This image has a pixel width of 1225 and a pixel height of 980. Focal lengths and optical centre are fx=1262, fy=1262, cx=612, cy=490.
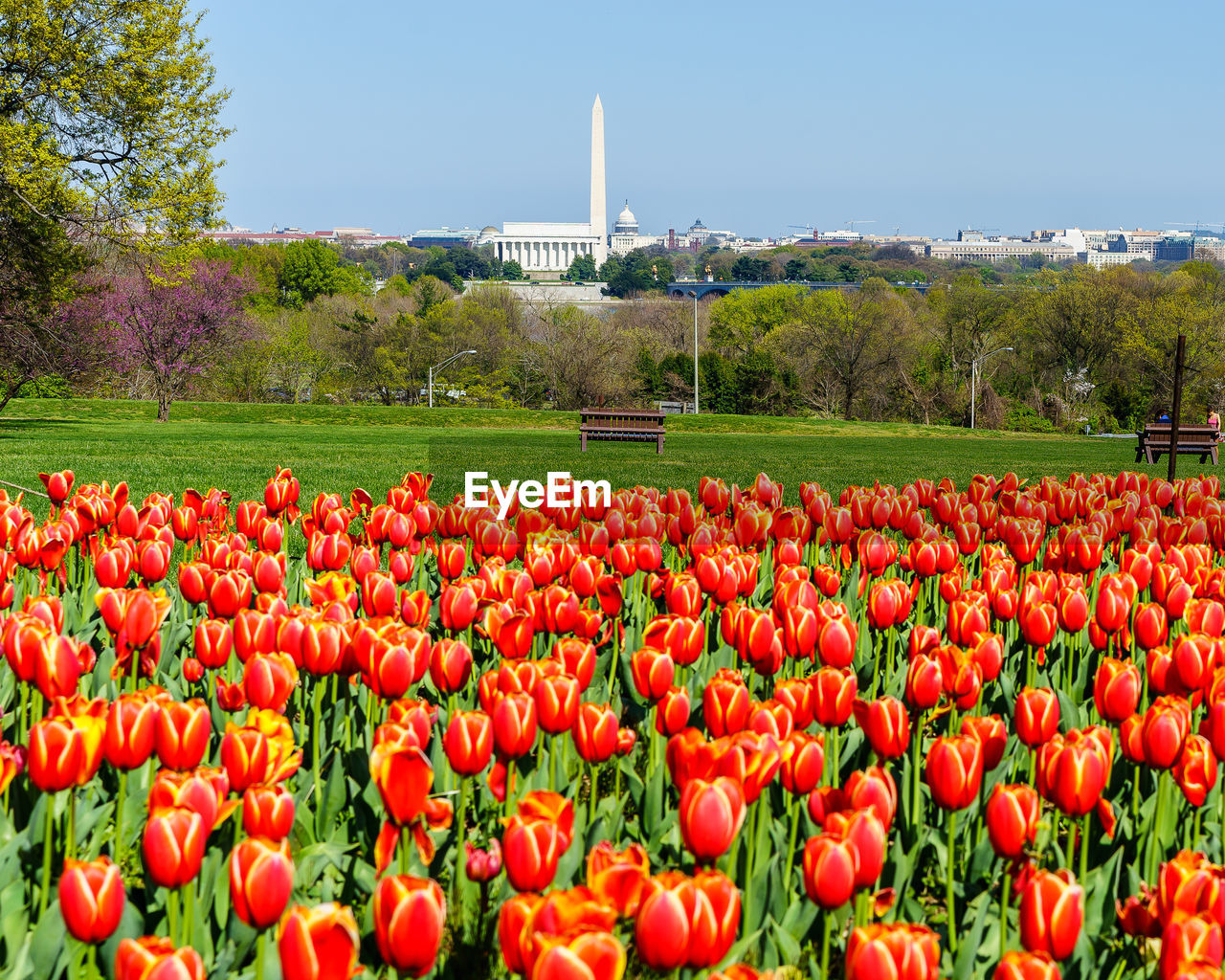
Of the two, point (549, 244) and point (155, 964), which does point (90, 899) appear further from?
point (549, 244)

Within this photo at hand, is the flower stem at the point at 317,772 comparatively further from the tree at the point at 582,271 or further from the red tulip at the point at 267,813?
the tree at the point at 582,271

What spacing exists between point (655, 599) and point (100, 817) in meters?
2.38

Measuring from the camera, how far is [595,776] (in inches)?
101

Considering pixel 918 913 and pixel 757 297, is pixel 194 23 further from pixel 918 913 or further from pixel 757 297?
pixel 757 297

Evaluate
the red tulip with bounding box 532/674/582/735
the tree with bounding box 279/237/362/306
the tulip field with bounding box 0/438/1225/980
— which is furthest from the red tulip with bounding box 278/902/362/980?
the tree with bounding box 279/237/362/306

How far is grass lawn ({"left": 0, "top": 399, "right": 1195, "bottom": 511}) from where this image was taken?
1403cm

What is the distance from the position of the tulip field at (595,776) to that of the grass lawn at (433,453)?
7427 mm

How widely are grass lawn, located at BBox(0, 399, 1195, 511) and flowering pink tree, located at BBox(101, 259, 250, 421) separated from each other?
3045 millimetres

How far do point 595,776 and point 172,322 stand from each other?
120 ft

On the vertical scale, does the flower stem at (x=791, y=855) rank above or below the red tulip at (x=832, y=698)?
below

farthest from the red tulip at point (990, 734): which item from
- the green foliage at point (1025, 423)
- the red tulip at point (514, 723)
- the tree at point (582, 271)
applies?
the tree at point (582, 271)

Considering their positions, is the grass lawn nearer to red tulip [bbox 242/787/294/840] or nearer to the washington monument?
red tulip [bbox 242/787/294/840]

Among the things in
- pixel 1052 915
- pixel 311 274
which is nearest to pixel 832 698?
pixel 1052 915

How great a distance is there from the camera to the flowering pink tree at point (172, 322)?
3584cm
